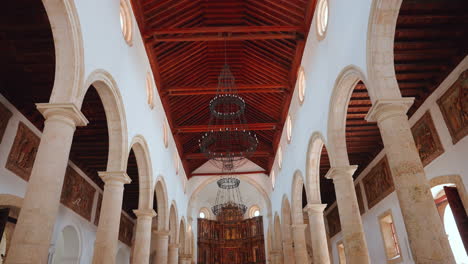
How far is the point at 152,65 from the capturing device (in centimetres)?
1327

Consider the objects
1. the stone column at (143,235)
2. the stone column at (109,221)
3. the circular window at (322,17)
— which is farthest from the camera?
the stone column at (143,235)

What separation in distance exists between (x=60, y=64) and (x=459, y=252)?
13.2m

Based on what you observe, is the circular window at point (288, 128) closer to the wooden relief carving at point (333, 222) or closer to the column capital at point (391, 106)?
the wooden relief carving at point (333, 222)

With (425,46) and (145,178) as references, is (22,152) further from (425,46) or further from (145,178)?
(425,46)

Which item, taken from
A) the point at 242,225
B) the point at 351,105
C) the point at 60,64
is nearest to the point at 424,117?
the point at 351,105

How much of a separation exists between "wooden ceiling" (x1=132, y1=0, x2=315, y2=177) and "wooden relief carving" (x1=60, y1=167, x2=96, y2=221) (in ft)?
15.4

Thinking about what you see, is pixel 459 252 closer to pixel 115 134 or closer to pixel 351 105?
pixel 351 105

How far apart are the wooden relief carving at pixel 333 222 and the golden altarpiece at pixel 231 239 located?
16.7ft

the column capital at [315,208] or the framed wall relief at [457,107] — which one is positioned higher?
the framed wall relief at [457,107]

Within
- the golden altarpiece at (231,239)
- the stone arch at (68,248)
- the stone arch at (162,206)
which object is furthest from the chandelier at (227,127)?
the stone arch at (68,248)

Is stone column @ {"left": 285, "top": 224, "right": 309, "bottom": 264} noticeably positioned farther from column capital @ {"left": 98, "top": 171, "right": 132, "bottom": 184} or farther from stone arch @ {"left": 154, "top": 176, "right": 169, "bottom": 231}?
column capital @ {"left": 98, "top": 171, "right": 132, "bottom": 184}

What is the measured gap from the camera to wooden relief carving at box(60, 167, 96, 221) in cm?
1334

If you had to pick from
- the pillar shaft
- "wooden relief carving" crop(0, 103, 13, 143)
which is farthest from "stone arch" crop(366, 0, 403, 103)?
the pillar shaft

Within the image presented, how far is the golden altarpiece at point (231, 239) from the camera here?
82.6 ft
